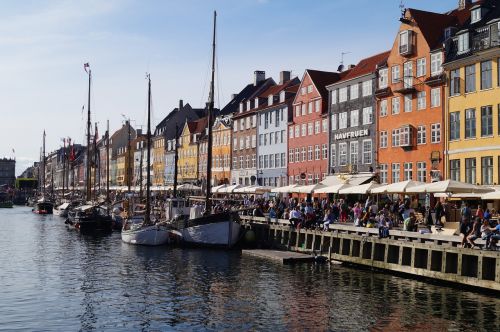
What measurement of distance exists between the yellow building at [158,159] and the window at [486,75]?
84455 mm

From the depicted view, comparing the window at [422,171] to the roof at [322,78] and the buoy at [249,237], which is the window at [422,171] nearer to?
the buoy at [249,237]

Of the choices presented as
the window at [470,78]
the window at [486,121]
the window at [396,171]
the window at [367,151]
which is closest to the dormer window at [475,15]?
the window at [470,78]

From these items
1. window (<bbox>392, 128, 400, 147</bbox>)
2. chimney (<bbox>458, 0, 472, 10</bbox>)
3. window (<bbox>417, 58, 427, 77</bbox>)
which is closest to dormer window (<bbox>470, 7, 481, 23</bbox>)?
window (<bbox>417, 58, 427, 77</bbox>)

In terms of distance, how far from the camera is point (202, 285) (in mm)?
30094

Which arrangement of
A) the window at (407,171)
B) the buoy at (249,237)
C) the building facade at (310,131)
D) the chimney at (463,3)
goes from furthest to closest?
the building facade at (310,131), the chimney at (463,3), the window at (407,171), the buoy at (249,237)

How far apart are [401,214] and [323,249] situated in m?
5.22

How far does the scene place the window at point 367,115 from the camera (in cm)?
5984

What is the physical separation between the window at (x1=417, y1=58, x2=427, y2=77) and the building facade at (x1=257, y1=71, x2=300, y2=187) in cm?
2570

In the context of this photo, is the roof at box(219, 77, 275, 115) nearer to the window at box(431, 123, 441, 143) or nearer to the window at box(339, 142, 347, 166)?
the window at box(339, 142, 347, 166)

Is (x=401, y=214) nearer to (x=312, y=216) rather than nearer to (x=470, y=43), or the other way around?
(x=312, y=216)

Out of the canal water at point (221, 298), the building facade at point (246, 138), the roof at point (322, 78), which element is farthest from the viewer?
the building facade at point (246, 138)

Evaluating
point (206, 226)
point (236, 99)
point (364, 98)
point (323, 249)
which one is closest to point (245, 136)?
point (236, 99)

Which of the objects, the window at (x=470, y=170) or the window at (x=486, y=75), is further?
the window at (x=470, y=170)

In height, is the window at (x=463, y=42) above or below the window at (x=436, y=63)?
above
